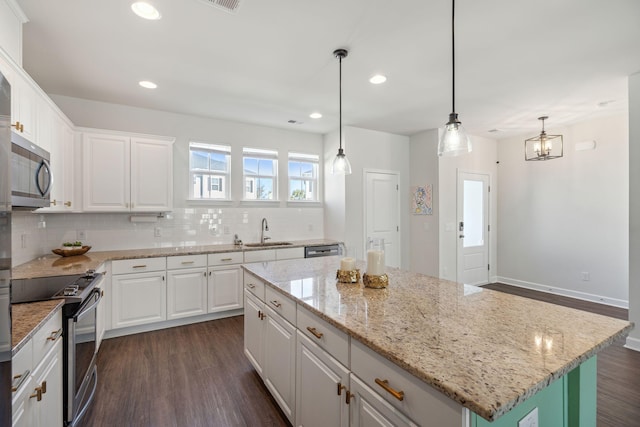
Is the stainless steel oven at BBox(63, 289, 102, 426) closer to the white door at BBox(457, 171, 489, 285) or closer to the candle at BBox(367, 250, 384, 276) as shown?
the candle at BBox(367, 250, 384, 276)

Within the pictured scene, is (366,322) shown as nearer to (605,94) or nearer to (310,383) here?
(310,383)

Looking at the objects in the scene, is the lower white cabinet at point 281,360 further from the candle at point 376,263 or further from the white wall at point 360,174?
the white wall at point 360,174

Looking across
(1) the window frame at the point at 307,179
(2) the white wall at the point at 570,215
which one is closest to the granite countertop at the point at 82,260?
(1) the window frame at the point at 307,179

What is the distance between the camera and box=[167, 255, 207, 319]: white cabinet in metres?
3.47

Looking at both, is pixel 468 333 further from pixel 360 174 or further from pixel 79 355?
pixel 360 174


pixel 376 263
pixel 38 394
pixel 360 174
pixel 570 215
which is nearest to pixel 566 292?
pixel 570 215

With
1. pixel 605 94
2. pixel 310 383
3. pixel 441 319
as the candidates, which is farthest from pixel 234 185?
pixel 605 94

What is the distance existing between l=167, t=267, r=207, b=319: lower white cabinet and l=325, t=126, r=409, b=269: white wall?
7.15 feet

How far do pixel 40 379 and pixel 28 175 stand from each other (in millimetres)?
1138

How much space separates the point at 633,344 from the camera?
9.89ft

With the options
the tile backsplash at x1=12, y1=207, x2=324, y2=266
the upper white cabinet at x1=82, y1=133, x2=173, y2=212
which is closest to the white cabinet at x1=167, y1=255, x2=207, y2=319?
the tile backsplash at x1=12, y1=207, x2=324, y2=266

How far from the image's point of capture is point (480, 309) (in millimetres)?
1484

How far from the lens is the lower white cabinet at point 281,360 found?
1780 millimetres

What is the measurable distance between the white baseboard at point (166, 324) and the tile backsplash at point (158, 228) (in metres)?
0.99
